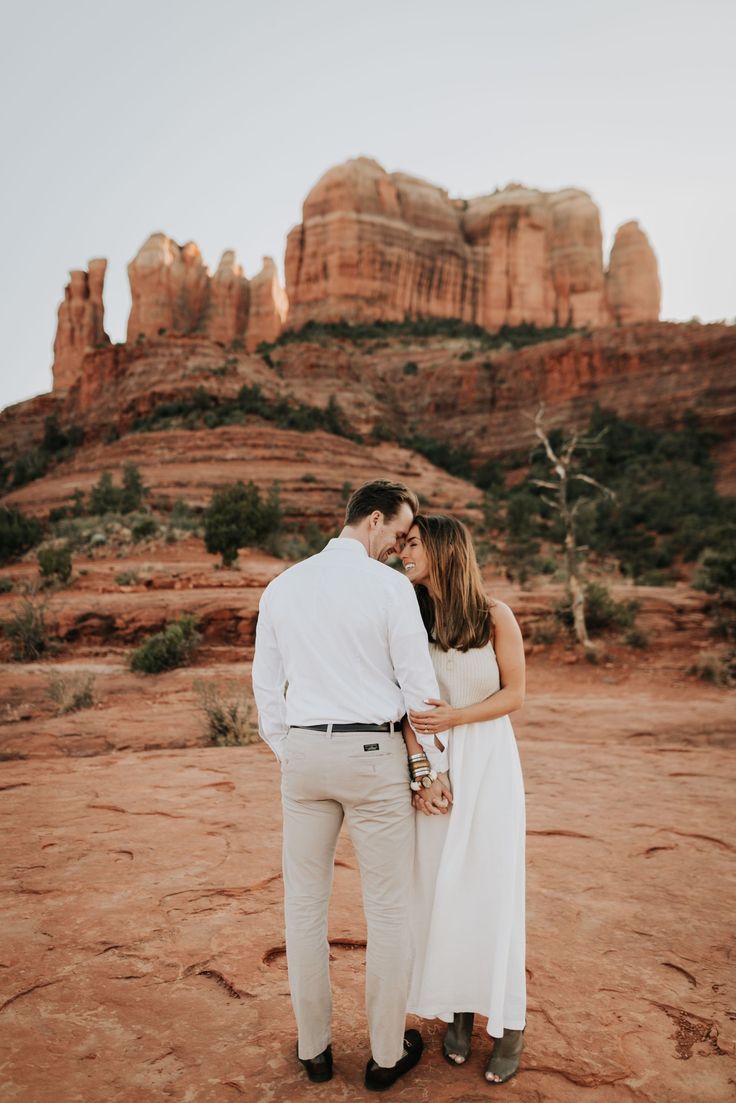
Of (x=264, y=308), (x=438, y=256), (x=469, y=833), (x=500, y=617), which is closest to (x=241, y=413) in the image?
(x=438, y=256)

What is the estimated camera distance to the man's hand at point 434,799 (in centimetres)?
221

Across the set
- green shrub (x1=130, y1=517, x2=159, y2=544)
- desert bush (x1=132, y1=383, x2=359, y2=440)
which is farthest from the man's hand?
desert bush (x1=132, y1=383, x2=359, y2=440)

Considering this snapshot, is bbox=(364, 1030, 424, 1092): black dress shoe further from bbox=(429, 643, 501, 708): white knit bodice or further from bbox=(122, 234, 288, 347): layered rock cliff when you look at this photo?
bbox=(122, 234, 288, 347): layered rock cliff

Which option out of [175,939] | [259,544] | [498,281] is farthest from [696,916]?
[498,281]

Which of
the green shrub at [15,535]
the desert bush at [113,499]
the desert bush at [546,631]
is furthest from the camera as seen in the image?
the desert bush at [113,499]

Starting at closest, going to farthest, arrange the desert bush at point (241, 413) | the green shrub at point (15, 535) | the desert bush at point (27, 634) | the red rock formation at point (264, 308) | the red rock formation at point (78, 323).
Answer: the desert bush at point (27, 634)
the green shrub at point (15, 535)
the desert bush at point (241, 413)
the red rock formation at point (264, 308)
the red rock formation at point (78, 323)

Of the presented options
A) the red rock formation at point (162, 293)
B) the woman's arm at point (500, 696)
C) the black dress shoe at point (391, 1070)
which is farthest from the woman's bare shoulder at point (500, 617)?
the red rock formation at point (162, 293)

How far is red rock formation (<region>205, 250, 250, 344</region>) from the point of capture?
65.6 meters

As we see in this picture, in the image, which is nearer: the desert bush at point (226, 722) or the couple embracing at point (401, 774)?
the couple embracing at point (401, 774)

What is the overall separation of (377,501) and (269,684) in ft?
2.46

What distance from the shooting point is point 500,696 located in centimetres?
236

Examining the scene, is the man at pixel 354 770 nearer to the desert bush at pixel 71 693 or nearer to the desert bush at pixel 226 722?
the desert bush at pixel 226 722

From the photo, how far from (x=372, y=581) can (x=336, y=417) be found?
38.2 m

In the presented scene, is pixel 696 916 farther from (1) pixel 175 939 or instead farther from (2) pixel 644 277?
(2) pixel 644 277
